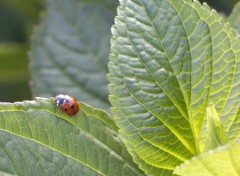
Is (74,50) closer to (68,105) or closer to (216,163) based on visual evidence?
(68,105)

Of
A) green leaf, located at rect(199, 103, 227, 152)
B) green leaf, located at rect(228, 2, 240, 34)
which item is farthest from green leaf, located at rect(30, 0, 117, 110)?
green leaf, located at rect(199, 103, 227, 152)

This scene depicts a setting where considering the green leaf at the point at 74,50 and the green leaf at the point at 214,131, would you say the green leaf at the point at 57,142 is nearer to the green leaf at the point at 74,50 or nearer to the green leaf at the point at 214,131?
the green leaf at the point at 214,131

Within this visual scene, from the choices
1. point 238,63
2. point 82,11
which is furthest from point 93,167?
point 82,11

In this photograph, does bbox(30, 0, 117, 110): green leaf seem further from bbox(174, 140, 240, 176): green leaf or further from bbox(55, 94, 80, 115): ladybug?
bbox(174, 140, 240, 176): green leaf

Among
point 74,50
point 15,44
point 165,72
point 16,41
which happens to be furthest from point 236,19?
point 16,41

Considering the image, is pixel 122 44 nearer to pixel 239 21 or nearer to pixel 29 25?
pixel 239 21

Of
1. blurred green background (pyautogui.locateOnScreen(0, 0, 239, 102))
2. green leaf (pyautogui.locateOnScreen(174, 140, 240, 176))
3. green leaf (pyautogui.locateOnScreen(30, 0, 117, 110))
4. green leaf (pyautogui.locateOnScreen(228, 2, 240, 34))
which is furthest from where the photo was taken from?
blurred green background (pyautogui.locateOnScreen(0, 0, 239, 102))
